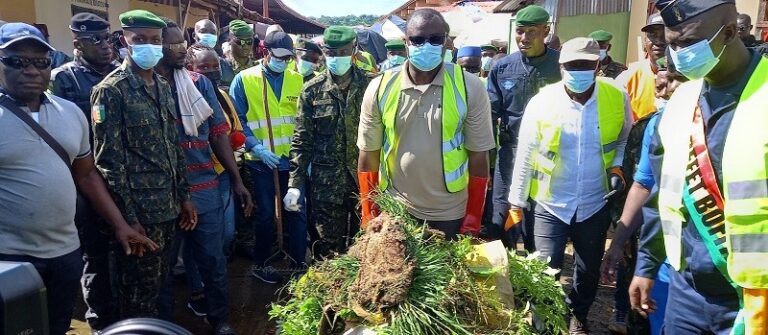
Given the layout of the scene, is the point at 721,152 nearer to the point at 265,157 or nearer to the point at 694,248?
the point at 694,248

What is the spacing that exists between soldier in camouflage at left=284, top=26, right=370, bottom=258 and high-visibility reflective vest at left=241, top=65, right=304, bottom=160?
2.56ft

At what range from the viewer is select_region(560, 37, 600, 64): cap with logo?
11.6 feet

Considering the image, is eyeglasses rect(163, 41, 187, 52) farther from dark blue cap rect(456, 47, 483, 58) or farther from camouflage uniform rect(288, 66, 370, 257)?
dark blue cap rect(456, 47, 483, 58)

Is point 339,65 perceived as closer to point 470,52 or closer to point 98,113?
point 98,113

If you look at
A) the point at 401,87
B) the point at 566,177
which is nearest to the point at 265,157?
the point at 401,87

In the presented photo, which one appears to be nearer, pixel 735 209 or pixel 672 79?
pixel 735 209

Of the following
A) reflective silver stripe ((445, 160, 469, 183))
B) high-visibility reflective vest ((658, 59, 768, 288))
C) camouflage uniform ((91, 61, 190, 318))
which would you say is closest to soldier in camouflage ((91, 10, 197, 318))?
camouflage uniform ((91, 61, 190, 318))

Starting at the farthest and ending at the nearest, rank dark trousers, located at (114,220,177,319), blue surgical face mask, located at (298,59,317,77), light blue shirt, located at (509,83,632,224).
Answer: blue surgical face mask, located at (298,59,317,77)
light blue shirt, located at (509,83,632,224)
dark trousers, located at (114,220,177,319)

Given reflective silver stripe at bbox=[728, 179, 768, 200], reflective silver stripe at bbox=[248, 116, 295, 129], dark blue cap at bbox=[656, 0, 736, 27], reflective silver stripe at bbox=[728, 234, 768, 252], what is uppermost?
dark blue cap at bbox=[656, 0, 736, 27]

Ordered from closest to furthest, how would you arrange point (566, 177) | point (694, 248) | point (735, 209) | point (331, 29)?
point (735, 209) < point (694, 248) < point (566, 177) < point (331, 29)

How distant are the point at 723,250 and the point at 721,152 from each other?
34cm

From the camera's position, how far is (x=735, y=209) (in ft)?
6.09

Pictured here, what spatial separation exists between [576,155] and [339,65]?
1.82 metres

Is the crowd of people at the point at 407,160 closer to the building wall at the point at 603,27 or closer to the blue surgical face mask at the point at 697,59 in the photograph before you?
the blue surgical face mask at the point at 697,59
